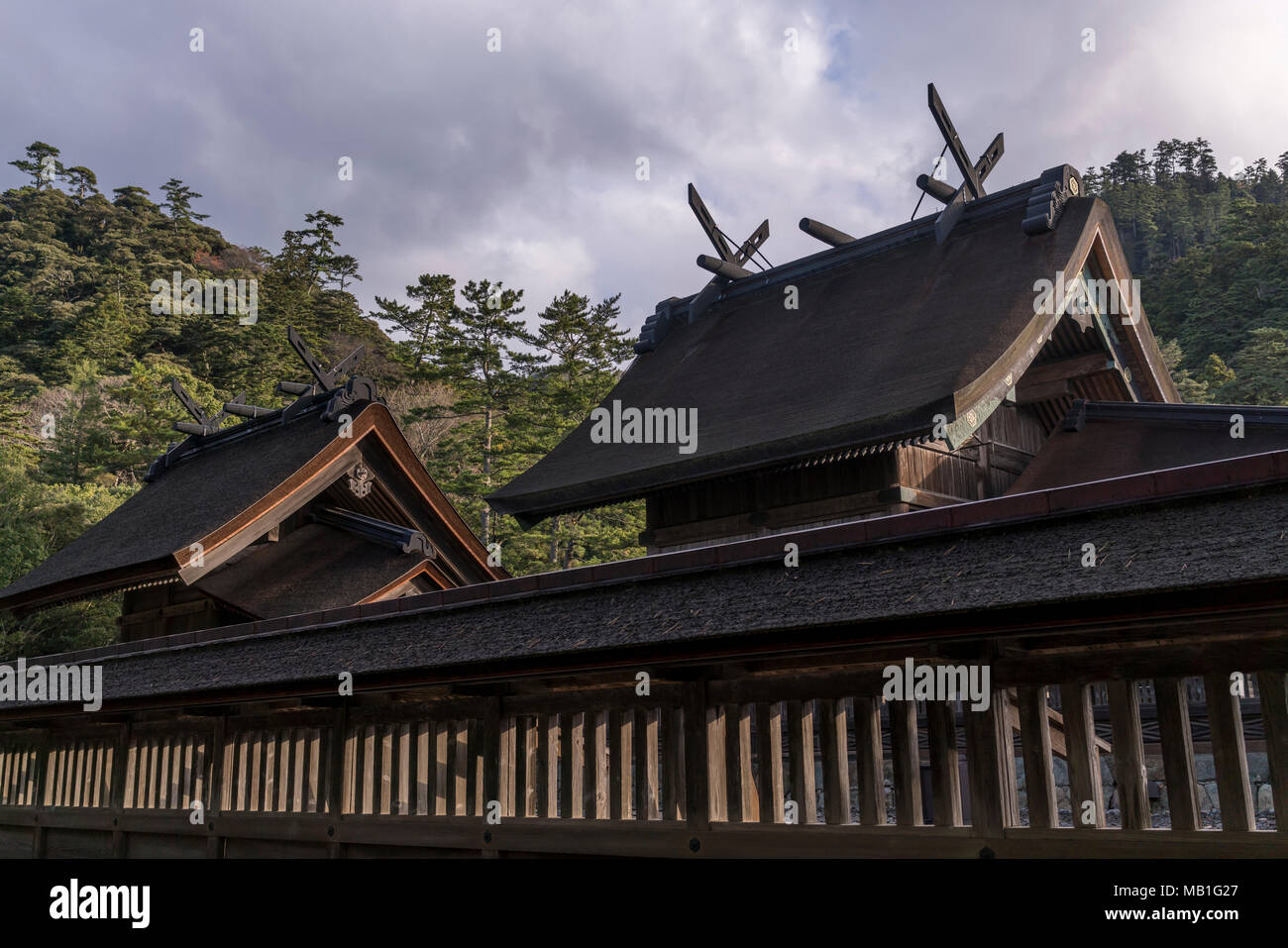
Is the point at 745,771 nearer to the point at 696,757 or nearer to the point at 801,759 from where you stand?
the point at 696,757

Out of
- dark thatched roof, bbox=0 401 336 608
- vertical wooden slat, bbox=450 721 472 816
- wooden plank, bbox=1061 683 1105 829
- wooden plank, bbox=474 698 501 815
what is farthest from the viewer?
dark thatched roof, bbox=0 401 336 608

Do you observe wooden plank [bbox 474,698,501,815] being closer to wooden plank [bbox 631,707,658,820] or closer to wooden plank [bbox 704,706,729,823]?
wooden plank [bbox 631,707,658,820]

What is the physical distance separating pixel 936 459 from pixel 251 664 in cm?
857

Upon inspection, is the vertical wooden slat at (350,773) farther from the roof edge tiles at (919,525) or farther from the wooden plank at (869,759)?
the wooden plank at (869,759)

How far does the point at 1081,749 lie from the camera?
5215mm

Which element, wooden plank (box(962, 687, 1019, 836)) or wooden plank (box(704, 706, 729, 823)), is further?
wooden plank (box(704, 706, 729, 823))

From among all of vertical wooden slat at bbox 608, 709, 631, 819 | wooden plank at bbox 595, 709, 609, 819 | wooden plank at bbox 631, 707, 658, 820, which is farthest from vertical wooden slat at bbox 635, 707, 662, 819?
wooden plank at bbox 595, 709, 609, 819

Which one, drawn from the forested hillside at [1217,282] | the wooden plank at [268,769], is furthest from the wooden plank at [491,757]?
the forested hillside at [1217,282]

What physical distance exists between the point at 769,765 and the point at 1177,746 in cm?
234

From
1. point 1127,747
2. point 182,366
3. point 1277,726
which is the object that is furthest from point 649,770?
point 182,366

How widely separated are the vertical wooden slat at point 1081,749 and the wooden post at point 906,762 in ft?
2.52

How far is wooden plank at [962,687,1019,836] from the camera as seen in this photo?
5.27m

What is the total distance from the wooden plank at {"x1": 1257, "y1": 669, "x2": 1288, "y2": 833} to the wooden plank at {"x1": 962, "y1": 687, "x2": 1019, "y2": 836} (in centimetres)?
120
